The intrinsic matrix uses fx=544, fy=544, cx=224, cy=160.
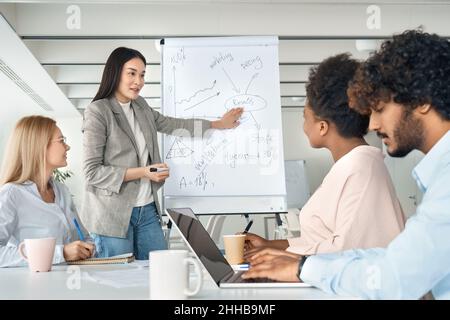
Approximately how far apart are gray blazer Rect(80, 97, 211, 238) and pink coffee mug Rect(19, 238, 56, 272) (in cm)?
90

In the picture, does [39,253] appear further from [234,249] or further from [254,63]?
[254,63]

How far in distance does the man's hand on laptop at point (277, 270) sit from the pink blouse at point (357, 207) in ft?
0.86

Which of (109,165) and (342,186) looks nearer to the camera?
(342,186)

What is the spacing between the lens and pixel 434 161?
98cm

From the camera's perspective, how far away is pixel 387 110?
111cm

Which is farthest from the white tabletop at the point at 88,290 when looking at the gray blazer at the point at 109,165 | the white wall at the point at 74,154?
the white wall at the point at 74,154

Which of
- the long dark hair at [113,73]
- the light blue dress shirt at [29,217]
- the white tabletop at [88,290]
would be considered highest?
the long dark hair at [113,73]

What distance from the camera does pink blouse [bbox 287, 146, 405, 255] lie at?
1288 mm

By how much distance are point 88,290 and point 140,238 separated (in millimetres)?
1287

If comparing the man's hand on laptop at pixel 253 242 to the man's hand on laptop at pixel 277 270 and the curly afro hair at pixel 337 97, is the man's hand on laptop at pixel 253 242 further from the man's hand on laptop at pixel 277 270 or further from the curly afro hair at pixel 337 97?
the man's hand on laptop at pixel 277 270

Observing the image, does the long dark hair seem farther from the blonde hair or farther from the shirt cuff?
the shirt cuff

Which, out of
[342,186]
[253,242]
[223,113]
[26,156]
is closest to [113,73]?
[223,113]

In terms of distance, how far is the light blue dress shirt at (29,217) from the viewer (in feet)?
5.40

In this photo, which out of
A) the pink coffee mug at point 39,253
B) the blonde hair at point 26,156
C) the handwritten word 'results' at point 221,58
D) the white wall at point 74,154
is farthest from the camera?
the white wall at point 74,154
